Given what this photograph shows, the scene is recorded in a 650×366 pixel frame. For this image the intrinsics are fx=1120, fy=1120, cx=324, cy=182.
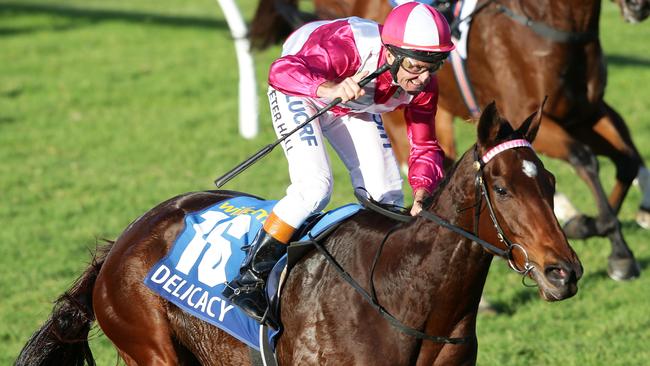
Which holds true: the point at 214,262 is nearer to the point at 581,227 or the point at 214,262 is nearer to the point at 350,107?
the point at 350,107

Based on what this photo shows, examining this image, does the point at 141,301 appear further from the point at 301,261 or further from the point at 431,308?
the point at 431,308

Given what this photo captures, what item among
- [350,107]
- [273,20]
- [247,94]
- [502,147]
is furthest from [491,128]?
[247,94]

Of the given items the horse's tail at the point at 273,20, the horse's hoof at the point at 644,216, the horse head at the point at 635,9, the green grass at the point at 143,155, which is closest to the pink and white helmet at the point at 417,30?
the green grass at the point at 143,155

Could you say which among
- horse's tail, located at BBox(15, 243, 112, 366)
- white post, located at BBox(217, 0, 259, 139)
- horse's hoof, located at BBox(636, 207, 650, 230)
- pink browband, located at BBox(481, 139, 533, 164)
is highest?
pink browband, located at BBox(481, 139, 533, 164)

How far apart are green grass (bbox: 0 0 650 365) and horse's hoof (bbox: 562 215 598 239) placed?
1.35 ft

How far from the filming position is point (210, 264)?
4383 millimetres

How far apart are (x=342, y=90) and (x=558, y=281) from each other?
Result: 1.06 metres

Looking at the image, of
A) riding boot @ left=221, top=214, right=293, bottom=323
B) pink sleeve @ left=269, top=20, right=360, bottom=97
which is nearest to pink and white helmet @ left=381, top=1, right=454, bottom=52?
pink sleeve @ left=269, top=20, right=360, bottom=97

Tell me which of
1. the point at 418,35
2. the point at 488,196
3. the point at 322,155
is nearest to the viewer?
the point at 488,196

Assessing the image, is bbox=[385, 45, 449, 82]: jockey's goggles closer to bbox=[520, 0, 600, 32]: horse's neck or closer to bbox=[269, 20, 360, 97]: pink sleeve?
bbox=[269, 20, 360, 97]: pink sleeve

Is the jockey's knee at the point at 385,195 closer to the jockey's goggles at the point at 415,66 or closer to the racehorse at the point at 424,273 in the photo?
the racehorse at the point at 424,273

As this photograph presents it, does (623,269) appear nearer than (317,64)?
No

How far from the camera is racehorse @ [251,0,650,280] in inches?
267

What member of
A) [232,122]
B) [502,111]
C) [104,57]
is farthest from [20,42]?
[502,111]
